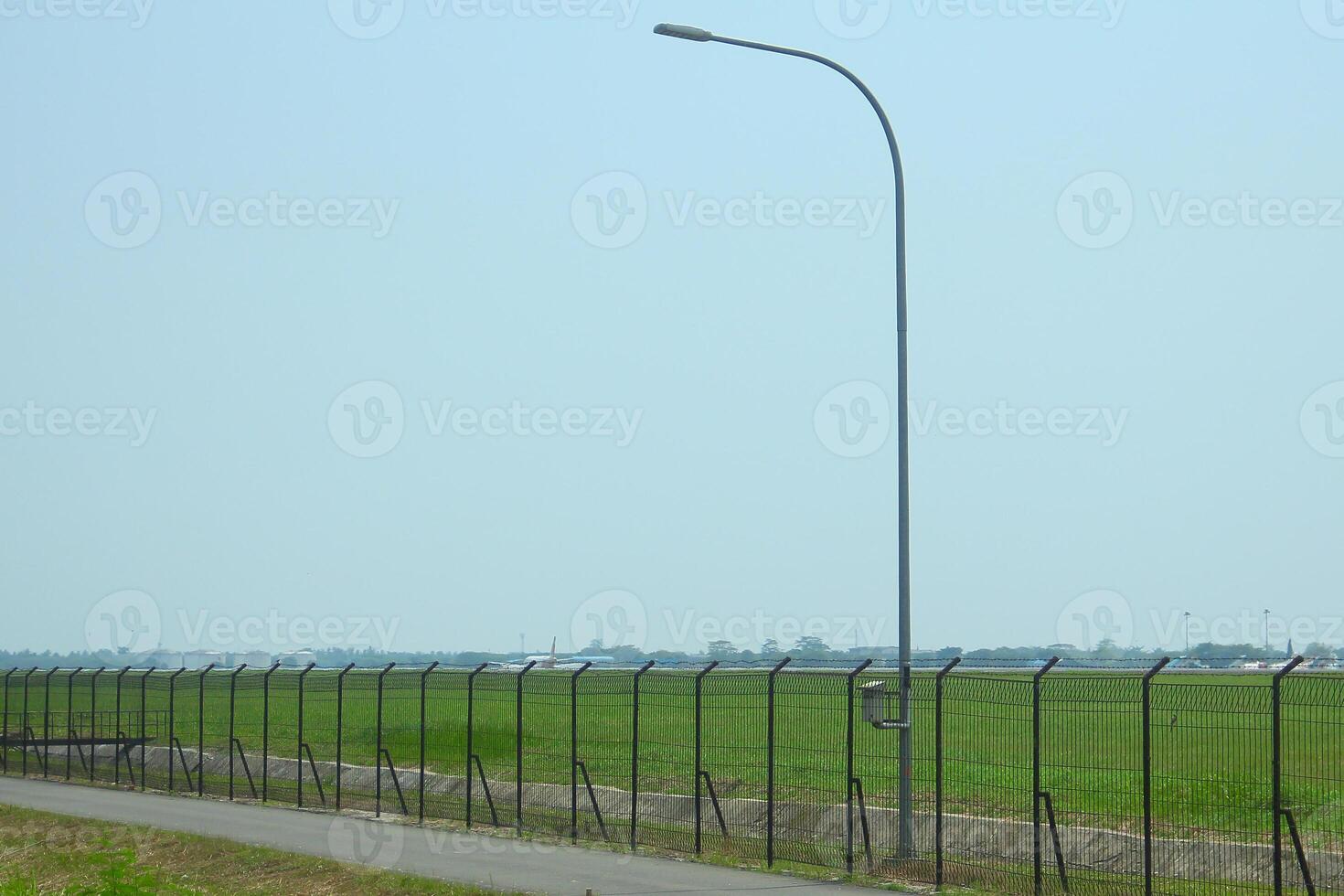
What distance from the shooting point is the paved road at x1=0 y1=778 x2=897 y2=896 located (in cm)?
1827

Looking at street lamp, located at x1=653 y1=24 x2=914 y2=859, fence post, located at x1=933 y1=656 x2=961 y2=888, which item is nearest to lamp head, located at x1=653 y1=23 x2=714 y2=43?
street lamp, located at x1=653 y1=24 x2=914 y2=859

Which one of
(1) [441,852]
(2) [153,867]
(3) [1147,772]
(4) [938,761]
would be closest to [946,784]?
(4) [938,761]

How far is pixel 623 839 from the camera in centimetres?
2317

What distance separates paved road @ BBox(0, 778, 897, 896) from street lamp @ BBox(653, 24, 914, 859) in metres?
1.86

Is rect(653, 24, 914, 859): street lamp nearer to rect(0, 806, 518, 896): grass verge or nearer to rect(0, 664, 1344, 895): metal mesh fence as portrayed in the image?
rect(0, 664, 1344, 895): metal mesh fence

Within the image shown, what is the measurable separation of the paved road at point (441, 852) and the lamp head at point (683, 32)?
34.4 feet

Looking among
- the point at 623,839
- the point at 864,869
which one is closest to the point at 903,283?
the point at 864,869

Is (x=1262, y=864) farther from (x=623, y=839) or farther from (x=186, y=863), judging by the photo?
(x=186, y=863)

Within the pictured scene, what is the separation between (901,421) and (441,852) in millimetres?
9093

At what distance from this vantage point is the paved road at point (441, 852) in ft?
59.9

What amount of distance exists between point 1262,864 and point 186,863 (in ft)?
48.6

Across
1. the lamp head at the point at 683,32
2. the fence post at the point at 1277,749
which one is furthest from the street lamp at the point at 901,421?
the fence post at the point at 1277,749

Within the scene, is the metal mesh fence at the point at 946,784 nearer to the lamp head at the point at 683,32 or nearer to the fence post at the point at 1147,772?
the fence post at the point at 1147,772

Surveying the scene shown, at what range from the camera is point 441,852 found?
71.8 ft
